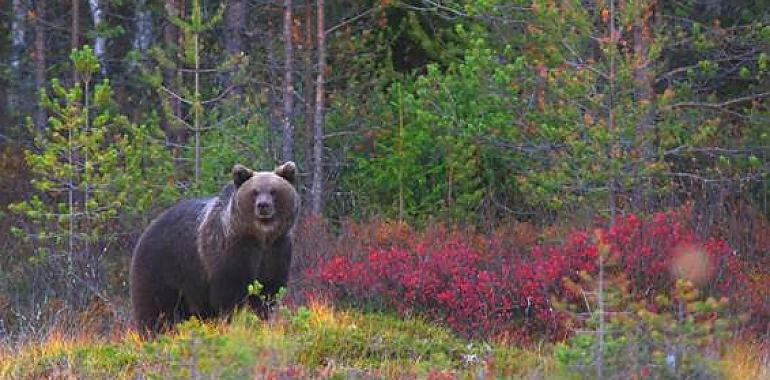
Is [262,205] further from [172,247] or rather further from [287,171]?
[172,247]

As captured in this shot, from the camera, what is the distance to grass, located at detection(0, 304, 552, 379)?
21.5 feet

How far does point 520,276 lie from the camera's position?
1127 cm

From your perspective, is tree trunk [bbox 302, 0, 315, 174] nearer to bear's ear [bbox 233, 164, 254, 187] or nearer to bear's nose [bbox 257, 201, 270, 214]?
bear's ear [bbox 233, 164, 254, 187]

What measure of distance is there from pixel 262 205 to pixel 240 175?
0.44 metres

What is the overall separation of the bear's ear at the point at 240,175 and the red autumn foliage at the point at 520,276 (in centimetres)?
245

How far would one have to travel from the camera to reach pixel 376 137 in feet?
55.8

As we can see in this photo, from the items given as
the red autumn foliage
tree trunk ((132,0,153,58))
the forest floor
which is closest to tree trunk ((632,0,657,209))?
the red autumn foliage

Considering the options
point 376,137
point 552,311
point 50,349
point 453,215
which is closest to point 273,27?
point 376,137

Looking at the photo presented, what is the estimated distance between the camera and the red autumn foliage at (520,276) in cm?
1088

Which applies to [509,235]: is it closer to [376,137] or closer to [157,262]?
[376,137]

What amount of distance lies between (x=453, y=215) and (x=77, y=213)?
4.28 metres

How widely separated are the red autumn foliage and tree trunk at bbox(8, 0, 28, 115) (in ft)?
36.5

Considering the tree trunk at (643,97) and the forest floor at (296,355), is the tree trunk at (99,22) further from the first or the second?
the forest floor at (296,355)

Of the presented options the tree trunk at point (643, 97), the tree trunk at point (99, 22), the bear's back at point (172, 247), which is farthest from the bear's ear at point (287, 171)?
the tree trunk at point (99, 22)
